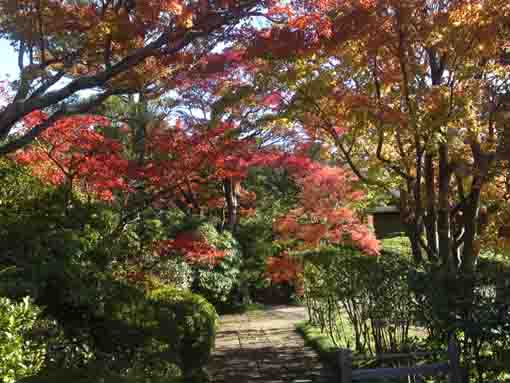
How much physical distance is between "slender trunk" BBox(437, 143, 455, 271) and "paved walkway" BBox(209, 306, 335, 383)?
2687 mm

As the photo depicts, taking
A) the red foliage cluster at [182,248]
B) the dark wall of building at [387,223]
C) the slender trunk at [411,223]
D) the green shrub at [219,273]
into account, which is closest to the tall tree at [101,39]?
the red foliage cluster at [182,248]

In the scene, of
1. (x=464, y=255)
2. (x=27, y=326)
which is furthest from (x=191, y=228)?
(x=27, y=326)

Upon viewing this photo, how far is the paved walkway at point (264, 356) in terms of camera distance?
7758mm

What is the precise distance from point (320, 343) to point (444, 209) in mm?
3500

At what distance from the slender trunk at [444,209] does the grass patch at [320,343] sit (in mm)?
2422

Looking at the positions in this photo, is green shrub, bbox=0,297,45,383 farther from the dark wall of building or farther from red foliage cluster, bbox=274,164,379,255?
the dark wall of building

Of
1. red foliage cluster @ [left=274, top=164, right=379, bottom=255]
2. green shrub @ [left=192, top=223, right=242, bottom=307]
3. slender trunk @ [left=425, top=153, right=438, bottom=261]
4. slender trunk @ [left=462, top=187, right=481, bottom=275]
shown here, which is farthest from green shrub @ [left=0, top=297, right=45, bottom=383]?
red foliage cluster @ [left=274, top=164, right=379, bottom=255]

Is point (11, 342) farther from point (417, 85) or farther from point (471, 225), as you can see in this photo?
point (471, 225)

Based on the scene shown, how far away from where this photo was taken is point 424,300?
5.55 meters

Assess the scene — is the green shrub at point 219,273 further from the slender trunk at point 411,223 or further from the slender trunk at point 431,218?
the slender trunk at point 431,218

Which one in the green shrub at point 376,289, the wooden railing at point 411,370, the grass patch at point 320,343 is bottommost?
the grass patch at point 320,343

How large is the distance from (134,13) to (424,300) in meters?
5.40

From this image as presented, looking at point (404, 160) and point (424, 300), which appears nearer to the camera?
point (424, 300)

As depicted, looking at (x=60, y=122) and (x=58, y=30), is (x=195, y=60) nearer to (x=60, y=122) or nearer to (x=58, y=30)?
(x=58, y=30)
